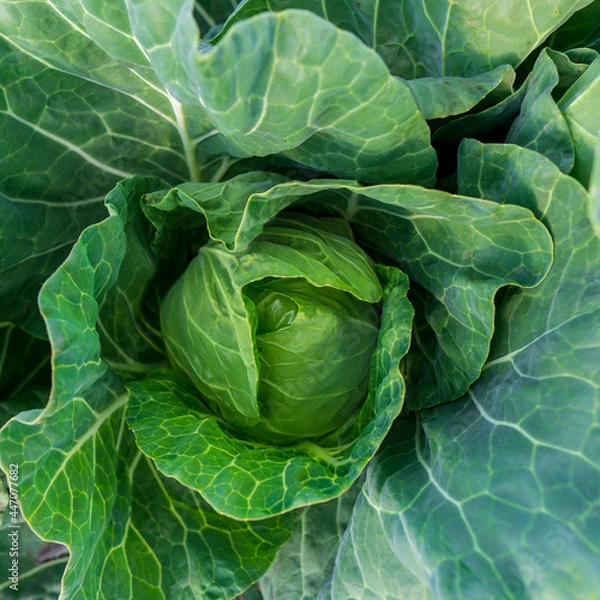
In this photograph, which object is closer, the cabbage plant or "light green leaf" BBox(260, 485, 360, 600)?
the cabbage plant

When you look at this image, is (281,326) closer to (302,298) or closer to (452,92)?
(302,298)

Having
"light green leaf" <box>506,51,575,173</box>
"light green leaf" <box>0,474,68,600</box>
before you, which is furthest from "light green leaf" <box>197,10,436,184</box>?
"light green leaf" <box>0,474,68,600</box>

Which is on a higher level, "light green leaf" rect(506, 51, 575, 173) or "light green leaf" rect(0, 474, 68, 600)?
"light green leaf" rect(506, 51, 575, 173)

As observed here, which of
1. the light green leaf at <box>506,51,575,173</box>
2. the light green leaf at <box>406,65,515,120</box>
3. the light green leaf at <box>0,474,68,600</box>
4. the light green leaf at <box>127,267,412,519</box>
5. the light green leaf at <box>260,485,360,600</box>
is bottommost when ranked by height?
the light green leaf at <box>260,485,360,600</box>

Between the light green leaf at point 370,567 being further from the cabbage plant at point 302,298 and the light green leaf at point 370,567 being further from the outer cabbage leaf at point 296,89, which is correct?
the outer cabbage leaf at point 296,89

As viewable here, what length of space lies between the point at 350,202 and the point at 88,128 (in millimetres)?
590

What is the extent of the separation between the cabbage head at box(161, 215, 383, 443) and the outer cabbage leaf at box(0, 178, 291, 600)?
0.64 ft

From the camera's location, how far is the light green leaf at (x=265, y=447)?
3.81ft

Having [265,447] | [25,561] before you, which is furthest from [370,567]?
[25,561]

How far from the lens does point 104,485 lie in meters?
1.37

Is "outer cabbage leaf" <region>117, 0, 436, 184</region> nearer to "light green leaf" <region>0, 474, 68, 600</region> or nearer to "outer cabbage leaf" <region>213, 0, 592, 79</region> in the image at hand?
"outer cabbage leaf" <region>213, 0, 592, 79</region>

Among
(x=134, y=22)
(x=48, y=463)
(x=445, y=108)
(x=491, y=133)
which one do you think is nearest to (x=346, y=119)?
(x=445, y=108)

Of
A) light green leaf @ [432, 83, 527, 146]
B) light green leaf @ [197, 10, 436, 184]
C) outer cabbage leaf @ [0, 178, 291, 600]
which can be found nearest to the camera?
light green leaf @ [197, 10, 436, 184]

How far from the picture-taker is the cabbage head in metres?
1.21
